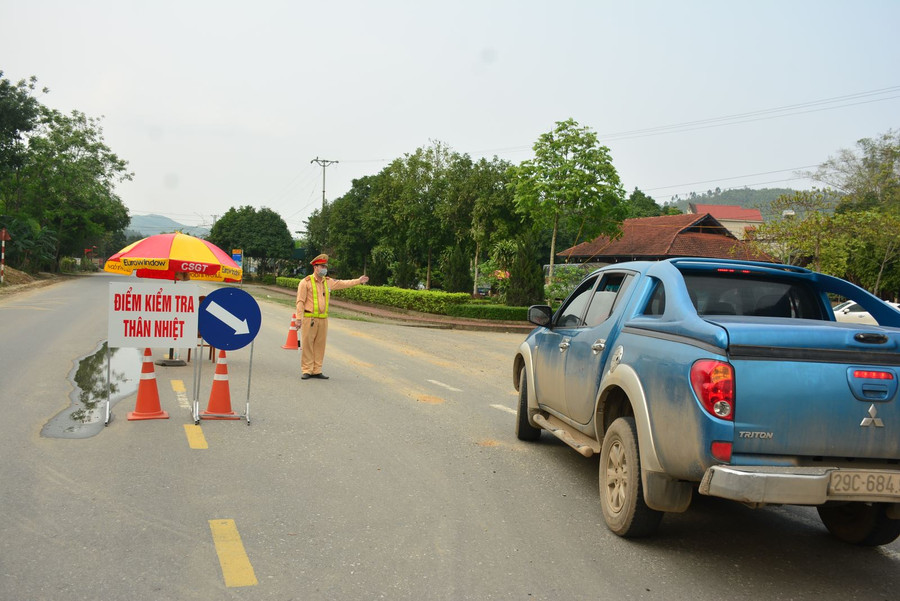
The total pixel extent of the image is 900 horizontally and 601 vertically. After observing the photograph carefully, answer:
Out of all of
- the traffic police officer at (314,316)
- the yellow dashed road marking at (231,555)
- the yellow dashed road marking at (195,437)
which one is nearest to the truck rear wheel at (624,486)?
the yellow dashed road marking at (231,555)

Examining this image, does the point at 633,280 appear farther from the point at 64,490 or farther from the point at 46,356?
the point at 46,356

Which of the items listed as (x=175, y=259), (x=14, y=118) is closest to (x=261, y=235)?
(x=14, y=118)

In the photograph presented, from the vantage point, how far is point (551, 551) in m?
4.48

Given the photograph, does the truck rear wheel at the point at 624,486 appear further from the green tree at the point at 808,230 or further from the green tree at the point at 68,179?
the green tree at the point at 68,179

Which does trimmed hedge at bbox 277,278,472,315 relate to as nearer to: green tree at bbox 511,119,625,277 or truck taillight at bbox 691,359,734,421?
green tree at bbox 511,119,625,277

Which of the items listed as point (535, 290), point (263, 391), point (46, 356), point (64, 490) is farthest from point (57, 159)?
point (64, 490)

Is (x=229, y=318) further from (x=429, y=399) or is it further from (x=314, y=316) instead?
(x=314, y=316)

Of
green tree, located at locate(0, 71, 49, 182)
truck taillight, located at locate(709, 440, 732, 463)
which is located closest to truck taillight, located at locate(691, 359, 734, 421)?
truck taillight, located at locate(709, 440, 732, 463)

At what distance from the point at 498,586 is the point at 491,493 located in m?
1.73

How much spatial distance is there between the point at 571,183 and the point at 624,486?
25852 millimetres

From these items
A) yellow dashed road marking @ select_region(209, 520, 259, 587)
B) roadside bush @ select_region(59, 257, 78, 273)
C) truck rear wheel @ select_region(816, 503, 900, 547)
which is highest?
truck rear wheel @ select_region(816, 503, 900, 547)

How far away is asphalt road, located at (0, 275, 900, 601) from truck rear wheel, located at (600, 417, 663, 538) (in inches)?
5.1

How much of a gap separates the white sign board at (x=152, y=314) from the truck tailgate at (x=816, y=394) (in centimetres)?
563

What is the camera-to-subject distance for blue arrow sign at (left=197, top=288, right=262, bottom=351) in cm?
758
